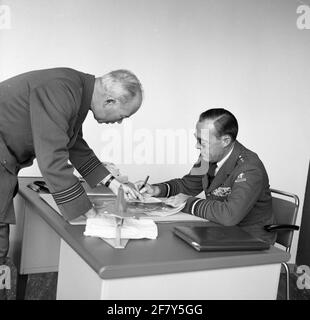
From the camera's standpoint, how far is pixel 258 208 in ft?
6.52

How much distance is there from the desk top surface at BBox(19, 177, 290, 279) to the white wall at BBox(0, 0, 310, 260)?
1728mm

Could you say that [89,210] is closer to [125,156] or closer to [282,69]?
[125,156]

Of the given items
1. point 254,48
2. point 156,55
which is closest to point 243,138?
point 254,48

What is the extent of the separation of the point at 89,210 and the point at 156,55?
1.78 meters

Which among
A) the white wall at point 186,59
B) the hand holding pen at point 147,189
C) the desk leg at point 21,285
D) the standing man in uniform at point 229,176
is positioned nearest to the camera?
the standing man in uniform at point 229,176

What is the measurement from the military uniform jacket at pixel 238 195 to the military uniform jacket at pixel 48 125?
50 cm

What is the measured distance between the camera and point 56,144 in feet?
4.70

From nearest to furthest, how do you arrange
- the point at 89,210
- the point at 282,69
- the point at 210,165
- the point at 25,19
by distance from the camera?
1. the point at 89,210
2. the point at 210,165
3. the point at 25,19
4. the point at 282,69

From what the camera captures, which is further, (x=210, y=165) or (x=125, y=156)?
(x=125, y=156)

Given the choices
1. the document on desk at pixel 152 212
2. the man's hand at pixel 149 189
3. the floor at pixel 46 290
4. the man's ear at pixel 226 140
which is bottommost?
the floor at pixel 46 290

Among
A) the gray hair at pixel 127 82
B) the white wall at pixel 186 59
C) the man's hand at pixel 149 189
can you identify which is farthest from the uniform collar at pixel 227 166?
the white wall at pixel 186 59

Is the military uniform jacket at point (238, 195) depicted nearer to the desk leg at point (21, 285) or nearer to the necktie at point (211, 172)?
the necktie at point (211, 172)

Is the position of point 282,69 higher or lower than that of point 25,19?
lower

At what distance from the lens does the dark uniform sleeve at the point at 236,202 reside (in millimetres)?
1693
